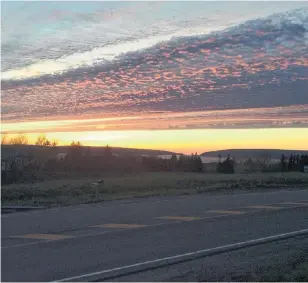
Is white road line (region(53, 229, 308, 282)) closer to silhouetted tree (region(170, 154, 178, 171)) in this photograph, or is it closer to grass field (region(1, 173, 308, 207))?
grass field (region(1, 173, 308, 207))

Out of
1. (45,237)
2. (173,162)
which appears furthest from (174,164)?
(45,237)

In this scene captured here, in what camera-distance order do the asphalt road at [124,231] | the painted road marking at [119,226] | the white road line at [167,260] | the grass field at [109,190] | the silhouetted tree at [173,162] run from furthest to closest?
1. the silhouetted tree at [173,162]
2. the grass field at [109,190]
3. the painted road marking at [119,226]
4. the asphalt road at [124,231]
5. the white road line at [167,260]

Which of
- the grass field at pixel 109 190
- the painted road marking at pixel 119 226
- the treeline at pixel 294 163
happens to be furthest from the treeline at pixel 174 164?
the painted road marking at pixel 119 226

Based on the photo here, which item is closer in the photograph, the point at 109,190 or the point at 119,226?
the point at 119,226

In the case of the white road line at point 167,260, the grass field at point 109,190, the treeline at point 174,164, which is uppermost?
the treeline at point 174,164

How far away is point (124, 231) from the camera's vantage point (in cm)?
1309

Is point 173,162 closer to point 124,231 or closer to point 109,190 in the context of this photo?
point 109,190

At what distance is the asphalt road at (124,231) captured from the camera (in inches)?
378

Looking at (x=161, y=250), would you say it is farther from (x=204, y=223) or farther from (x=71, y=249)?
(x=204, y=223)

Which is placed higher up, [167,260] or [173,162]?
[173,162]

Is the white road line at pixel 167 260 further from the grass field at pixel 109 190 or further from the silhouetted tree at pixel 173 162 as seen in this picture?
the silhouetted tree at pixel 173 162

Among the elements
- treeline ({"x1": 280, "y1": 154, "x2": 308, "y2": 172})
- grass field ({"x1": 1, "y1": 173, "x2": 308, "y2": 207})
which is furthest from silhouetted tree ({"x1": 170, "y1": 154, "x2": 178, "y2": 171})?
grass field ({"x1": 1, "y1": 173, "x2": 308, "y2": 207})

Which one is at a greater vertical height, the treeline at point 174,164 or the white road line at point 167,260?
the treeline at point 174,164

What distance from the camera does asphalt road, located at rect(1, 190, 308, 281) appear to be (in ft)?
31.5
